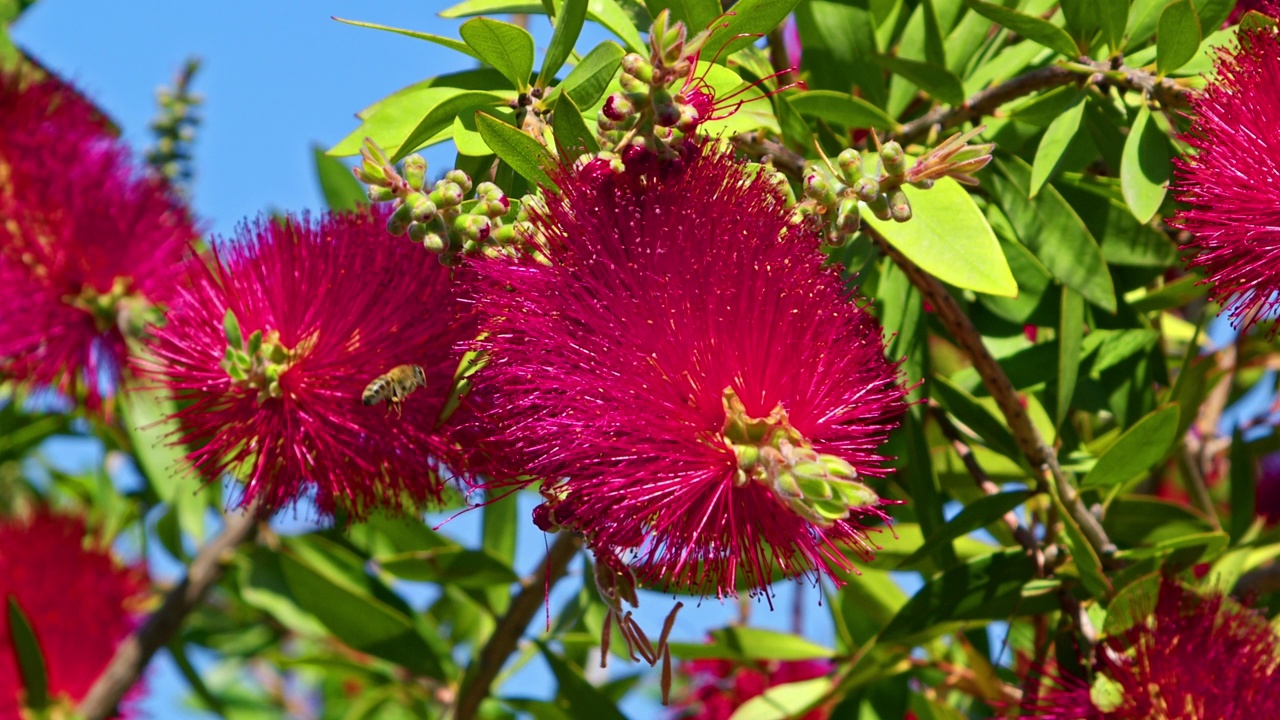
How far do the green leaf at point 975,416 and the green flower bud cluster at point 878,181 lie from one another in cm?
43

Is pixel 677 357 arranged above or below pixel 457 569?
above

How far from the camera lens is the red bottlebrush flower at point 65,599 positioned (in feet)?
8.15

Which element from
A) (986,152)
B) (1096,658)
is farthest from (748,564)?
(1096,658)

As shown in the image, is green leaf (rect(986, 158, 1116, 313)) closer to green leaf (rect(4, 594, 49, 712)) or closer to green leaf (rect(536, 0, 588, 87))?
green leaf (rect(536, 0, 588, 87))

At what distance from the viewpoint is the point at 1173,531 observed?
1.63 m

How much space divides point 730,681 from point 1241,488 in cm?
98

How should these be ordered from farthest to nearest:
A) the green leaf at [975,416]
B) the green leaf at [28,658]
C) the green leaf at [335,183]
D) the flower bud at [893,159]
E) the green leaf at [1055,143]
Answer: the green leaf at [335,183], the green leaf at [28,658], the green leaf at [975,416], the green leaf at [1055,143], the flower bud at [893,159]

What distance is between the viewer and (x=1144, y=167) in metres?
1.27

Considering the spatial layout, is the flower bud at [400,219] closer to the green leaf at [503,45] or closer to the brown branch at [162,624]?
the green leaf at [503,45]

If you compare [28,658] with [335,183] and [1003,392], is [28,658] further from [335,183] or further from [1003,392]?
[1003,392]

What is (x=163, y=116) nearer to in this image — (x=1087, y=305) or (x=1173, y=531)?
(x=1087, y=305)

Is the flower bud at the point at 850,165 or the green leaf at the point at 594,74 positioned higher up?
the green leaf at the point at 594,74

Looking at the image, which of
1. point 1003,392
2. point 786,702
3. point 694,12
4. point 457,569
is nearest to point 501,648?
point 457,569

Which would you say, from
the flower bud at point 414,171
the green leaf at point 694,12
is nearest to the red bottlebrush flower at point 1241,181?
the green leaf at point 694,12
